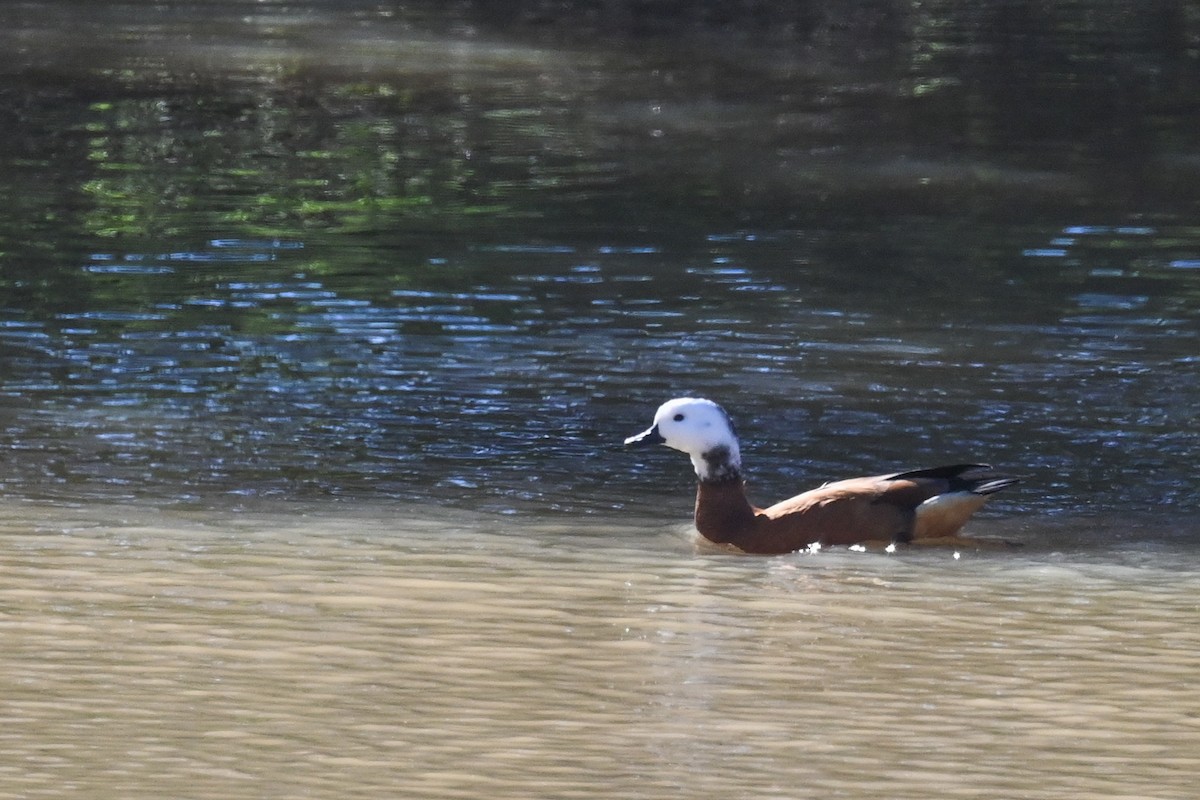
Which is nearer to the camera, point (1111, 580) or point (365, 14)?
point (1111, 580)

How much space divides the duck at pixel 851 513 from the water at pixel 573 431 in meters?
0.14

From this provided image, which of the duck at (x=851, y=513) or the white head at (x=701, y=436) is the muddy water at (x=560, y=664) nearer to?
the duck at (x=851, y=513)

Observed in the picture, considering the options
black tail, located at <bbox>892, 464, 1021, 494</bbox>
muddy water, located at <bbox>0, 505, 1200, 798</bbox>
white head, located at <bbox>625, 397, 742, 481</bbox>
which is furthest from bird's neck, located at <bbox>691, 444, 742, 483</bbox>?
black tail, located at <bbox>892, 464, 1021, 494</bbox>

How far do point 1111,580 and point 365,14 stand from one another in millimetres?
22812

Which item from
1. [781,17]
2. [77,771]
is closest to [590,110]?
[781,17]

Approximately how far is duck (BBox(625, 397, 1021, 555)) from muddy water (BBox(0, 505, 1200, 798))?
112mm

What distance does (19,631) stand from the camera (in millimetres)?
7090

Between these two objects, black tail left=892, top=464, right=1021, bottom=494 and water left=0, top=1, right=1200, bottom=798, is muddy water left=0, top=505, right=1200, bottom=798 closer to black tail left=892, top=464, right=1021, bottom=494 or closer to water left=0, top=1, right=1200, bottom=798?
water left=0, top=1, right=1200, bottom=798

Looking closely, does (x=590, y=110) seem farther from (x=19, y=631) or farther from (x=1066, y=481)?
(x=19, y=631)

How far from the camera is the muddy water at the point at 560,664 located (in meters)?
5.89

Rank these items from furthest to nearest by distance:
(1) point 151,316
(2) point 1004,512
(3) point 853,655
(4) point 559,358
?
(1) point 151,316 < (4) point 559,358 < (2) point 1004,512 < (3) point 853,655

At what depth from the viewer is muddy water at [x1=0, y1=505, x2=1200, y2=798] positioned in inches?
232

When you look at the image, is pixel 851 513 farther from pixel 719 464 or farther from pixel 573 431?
pixel 573 431

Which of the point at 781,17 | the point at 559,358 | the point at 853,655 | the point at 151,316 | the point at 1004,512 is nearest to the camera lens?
the point at 853,655
